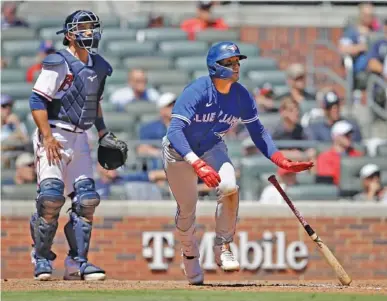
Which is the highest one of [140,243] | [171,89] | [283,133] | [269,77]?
[269,77]

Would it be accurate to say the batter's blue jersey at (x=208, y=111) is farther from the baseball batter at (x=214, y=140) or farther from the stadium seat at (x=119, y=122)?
the stadium seat at (x=119, y=122)

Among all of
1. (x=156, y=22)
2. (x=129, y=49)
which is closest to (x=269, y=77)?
(x=129, y=49)

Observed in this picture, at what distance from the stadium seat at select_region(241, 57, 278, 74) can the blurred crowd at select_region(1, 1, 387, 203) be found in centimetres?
26

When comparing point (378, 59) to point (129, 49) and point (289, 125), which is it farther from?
point (129, 49)

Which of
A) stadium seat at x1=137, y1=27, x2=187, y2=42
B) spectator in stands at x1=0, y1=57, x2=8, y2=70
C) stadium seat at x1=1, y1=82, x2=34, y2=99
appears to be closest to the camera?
stadium seat at x1=1, y1=82, x2=34, y2=99

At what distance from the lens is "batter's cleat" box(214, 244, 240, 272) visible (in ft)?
34.0

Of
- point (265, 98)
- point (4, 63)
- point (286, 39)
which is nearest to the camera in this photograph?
point (265, 98)

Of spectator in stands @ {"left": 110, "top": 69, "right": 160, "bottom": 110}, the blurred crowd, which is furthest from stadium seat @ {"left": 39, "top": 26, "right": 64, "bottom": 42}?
spectator in stands @ {"left": 110, "top": 69, "right": 160, "bottom": 110}

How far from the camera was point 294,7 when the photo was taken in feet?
61.2

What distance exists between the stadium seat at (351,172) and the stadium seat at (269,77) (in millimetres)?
2240

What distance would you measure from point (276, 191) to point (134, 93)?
7.94ft

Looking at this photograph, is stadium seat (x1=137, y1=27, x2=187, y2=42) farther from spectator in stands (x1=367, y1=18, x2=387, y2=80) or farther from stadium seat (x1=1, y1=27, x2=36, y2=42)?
spectator in stands (x1=367, y1=18, x2=387, y2=80)

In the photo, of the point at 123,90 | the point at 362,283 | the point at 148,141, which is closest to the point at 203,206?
the point at 148,141

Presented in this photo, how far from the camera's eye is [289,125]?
15.0 m
